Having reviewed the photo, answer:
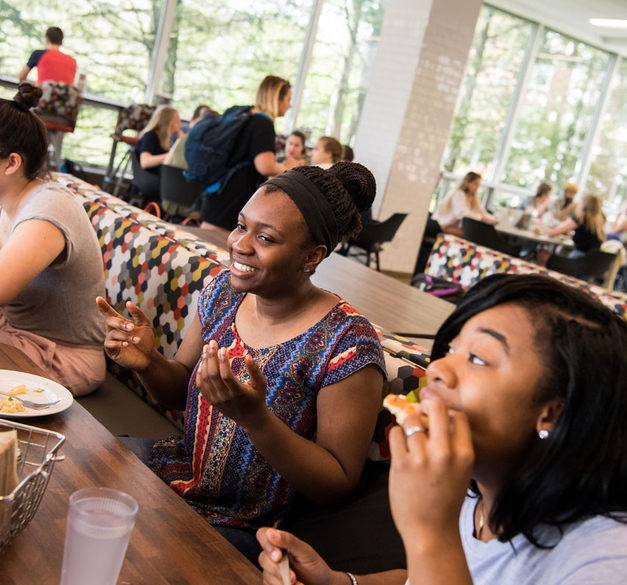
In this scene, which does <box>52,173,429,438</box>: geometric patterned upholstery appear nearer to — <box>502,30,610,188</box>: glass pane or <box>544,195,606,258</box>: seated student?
<box>544,195,606,258</box>: seated student

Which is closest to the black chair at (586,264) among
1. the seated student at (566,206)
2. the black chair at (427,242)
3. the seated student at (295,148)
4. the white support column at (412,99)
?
the black chair at (427,242)

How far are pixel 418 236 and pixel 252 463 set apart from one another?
6.92m

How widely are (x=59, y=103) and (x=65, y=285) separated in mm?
4732

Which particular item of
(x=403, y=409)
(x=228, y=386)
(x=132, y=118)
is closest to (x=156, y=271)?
(x=228, y=386)

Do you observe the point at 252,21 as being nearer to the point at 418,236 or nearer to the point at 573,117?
the point at 418,236

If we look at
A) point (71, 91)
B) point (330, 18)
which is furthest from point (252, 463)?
point (330, 18)

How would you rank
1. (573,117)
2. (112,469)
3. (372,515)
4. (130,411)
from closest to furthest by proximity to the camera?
1. (112,469)
2. (372,515)
3. (130,411)
4. (573,117)

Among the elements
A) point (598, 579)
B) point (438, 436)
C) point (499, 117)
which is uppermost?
point (499, 117)

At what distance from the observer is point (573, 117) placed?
40.0 feet

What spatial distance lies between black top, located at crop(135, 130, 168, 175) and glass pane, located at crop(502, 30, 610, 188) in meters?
7.09

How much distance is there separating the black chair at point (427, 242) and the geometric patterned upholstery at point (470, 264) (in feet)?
9.80

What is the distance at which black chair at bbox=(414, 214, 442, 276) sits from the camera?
8281mm

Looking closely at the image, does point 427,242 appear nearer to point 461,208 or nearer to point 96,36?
point 461,208

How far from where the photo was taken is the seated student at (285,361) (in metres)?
1.45
